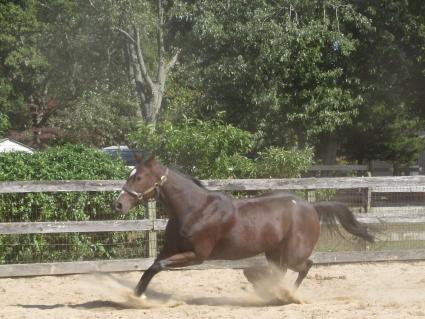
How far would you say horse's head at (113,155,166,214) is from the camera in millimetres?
8492

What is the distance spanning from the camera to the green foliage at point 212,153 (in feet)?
43.8

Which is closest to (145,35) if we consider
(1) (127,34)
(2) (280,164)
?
(1) (127,34)

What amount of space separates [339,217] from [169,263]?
8.95 feet

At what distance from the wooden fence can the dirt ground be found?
5.6 inches

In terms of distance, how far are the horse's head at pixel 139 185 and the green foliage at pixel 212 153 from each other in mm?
4544

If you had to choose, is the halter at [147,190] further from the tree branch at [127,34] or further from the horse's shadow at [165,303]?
the tree branch at [127,34]

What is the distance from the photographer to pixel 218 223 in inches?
343

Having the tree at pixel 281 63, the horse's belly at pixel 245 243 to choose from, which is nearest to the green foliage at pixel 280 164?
the horse's belly at pixel 245 243

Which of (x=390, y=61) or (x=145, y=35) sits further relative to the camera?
(x=145, y=35)

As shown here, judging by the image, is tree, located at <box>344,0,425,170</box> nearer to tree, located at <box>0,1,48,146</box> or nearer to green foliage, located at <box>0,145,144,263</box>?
green foliage, located at <box>0,145,144,263</box>

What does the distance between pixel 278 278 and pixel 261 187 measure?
307 centimetres

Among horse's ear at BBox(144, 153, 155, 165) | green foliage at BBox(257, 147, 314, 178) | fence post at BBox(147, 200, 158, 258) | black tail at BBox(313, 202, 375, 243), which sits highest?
horse's ear at BBox(144, 153, 155, 165)

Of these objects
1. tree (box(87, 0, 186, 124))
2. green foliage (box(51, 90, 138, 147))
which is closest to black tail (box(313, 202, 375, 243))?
tree (box(87, 0, 186, 124))

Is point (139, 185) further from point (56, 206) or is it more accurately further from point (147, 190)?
point (56, 206)
